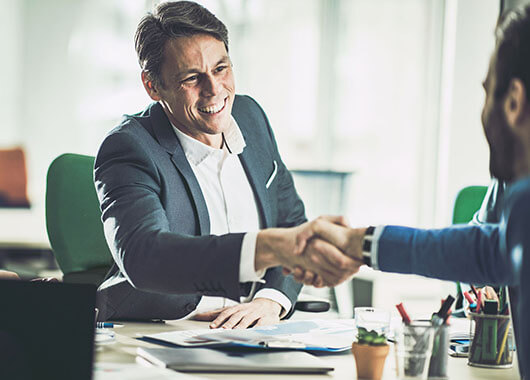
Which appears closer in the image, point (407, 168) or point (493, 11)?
point (493, 11)

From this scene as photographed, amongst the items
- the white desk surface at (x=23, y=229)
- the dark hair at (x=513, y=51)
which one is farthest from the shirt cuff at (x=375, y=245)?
the white desk surface at (x=23, y=229)

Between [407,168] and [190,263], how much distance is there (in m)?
4.69

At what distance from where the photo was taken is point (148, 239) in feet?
4.73

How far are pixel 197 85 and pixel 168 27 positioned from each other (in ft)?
0.58

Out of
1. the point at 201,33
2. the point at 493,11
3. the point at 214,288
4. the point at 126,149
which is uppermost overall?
the point at 493,11

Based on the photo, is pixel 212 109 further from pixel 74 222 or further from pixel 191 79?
pixel 74 222

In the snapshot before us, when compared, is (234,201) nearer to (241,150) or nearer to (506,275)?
(241,150)

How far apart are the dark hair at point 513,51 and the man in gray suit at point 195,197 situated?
1.62 feet

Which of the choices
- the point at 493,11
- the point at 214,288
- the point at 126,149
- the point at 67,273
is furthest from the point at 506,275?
the point at 493,11

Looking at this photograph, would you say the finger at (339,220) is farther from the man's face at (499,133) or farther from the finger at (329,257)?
the man's face at (499,133)

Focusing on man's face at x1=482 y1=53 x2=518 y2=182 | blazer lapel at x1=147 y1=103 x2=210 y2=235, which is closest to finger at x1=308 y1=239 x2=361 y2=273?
man's face at x1=482 y1=53 x2=518 y2=182

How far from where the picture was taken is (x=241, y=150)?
2.07m

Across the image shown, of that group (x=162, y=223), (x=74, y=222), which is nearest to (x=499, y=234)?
(x=162, y=223)

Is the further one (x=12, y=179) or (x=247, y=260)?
(x=12, y=179)
